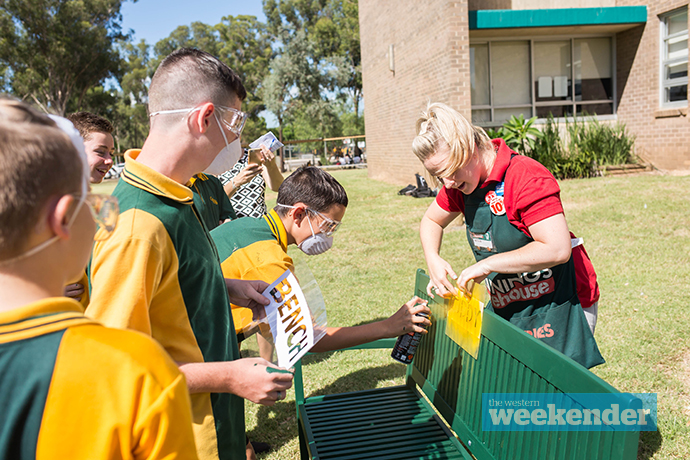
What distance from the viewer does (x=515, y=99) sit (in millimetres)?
15281

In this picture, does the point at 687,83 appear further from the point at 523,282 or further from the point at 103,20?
the point at 103,20

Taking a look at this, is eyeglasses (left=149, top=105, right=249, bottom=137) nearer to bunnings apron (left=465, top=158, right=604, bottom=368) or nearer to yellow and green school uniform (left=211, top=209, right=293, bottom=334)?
yellow and green school uniform (left=211, top=209, right=293, bottom=334)

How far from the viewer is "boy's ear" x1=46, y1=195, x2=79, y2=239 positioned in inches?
33.7

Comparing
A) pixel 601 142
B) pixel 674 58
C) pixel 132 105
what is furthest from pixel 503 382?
pixel 132 105

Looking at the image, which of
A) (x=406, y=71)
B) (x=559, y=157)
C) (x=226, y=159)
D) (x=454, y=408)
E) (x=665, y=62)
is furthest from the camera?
(x=406, y=71)

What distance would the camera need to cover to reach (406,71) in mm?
16156

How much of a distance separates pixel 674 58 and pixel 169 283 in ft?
52.5

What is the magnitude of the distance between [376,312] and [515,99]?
38.7ft

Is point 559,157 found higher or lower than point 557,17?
lower

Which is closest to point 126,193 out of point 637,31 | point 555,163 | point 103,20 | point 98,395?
point 98,395

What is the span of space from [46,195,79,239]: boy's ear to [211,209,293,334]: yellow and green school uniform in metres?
1.47

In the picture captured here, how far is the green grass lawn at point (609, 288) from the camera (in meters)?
3.73

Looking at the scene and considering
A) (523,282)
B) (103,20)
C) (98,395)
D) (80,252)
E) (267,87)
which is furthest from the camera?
(267,87)

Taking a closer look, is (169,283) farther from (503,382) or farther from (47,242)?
(503,382)
